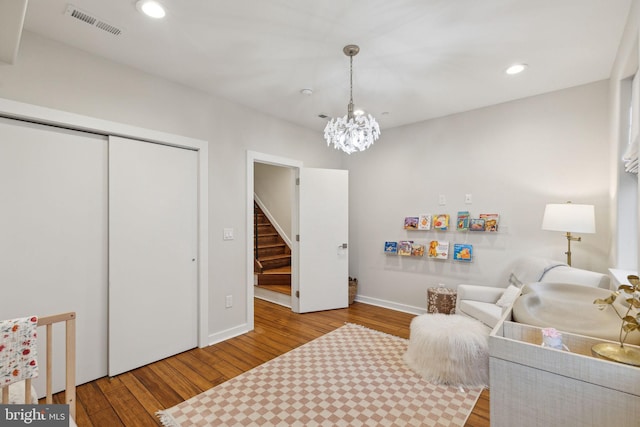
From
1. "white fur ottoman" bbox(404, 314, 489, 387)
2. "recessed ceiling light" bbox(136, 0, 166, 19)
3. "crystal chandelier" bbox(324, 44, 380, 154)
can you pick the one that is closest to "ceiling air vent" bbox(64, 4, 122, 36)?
"recessed ceiling light" bbox(136, 0, 166, 19)

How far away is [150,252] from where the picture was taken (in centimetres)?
254

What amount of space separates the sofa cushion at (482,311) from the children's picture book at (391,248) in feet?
3.92

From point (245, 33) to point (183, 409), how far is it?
2607 mm

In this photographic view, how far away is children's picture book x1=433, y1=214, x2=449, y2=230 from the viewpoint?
3535mm

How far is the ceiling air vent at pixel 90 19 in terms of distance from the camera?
1.76 metres

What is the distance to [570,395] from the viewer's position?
0.78 metres

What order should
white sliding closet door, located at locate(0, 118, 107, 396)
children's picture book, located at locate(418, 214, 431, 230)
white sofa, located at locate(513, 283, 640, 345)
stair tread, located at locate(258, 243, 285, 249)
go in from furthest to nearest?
stair tread, located at locate(258, 243, 285, 249), children's picture book, located at locate(418, 214, 431, 230), white sliding closet door, located at locate(0, 118, 107, 396), white sofa, located at locate(513, 283, 640, 345)

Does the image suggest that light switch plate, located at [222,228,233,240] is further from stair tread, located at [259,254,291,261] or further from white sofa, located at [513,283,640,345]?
white sofa, located at [513,283,640,345]

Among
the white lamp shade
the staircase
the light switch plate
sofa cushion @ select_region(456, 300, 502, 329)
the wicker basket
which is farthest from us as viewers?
the staircase

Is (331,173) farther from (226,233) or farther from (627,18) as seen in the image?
(627,18)

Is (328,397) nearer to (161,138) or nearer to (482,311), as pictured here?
(482,311)

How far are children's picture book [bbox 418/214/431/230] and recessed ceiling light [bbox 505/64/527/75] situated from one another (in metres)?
1.78

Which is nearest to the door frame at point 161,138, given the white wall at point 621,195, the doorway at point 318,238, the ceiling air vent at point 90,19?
the ceiling air vent at point 90,19

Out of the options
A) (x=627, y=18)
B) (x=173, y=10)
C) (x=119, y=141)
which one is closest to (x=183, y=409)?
(x=119, y=141)
